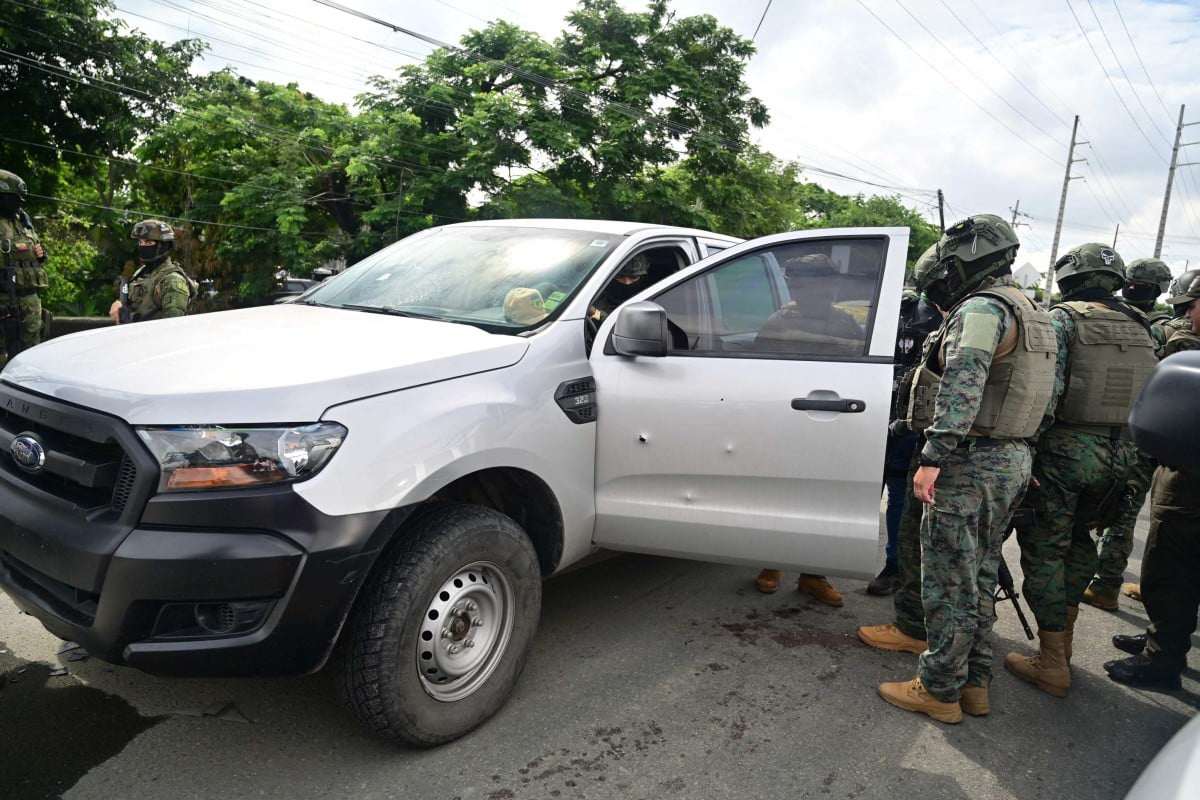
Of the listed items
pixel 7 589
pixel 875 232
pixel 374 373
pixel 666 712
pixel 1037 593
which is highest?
pixel 875 232

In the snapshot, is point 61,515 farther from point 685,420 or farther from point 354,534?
point 685,420

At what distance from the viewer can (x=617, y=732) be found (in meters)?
2.86

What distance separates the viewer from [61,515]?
224 cm

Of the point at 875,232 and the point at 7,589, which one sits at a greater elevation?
the point at 875,232

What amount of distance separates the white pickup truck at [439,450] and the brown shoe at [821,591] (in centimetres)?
112

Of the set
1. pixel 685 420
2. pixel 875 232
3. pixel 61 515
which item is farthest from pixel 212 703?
pixel 875 232

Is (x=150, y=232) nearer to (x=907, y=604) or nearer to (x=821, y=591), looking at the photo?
(x=821, y=591)

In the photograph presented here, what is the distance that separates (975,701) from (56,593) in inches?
131

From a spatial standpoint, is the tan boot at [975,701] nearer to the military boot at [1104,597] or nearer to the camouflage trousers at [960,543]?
the camouflage trousers at [960,543]

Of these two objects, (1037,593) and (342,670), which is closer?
(342,670)

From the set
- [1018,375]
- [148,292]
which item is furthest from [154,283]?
[1018,375]

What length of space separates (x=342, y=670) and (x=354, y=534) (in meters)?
0.52

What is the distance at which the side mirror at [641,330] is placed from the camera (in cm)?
306

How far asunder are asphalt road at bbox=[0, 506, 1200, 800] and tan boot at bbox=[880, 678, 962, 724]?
5cm
